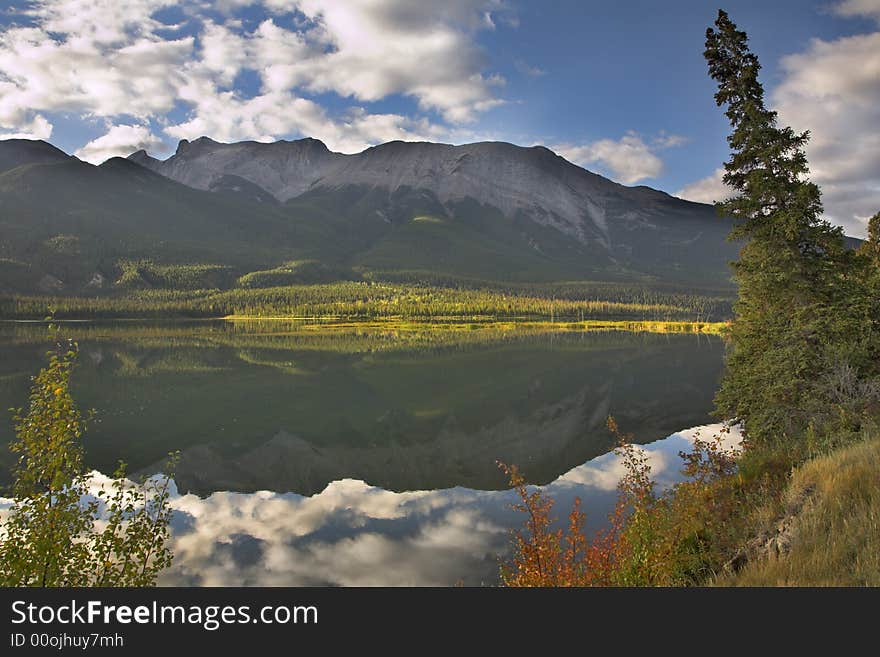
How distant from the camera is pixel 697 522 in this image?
12930 mm

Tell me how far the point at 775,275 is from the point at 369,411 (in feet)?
123

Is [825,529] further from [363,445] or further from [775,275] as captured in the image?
[363,445]

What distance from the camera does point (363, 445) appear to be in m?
40.1

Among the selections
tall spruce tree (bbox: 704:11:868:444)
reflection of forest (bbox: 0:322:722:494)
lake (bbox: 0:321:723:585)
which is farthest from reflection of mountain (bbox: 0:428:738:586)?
tall spruce tree (bbox: 704:11:868:444)

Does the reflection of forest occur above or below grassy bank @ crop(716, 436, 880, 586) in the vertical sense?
below

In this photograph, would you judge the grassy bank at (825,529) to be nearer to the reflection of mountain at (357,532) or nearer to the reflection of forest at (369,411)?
the reflection of mountain at (357,532)

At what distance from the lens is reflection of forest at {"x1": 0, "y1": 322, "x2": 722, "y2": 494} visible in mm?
33938

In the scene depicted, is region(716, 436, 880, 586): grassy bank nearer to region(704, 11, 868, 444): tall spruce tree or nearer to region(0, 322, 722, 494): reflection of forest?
region(704, 11, 868, 444): tall spruce tree

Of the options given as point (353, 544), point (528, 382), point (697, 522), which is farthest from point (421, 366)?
point (697, 522)

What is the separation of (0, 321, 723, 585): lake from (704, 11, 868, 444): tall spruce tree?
307 inches

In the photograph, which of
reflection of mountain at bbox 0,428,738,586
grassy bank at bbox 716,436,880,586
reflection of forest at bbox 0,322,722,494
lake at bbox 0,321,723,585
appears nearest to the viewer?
grassy bank at bbox 716,436,880,586
